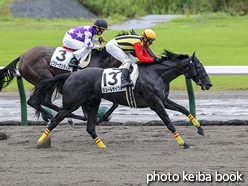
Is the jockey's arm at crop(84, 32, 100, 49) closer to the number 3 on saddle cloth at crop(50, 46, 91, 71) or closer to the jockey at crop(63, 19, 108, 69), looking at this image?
the jockey at crop(63, 19, 108, 69)

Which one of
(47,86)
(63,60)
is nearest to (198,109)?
(63,60)

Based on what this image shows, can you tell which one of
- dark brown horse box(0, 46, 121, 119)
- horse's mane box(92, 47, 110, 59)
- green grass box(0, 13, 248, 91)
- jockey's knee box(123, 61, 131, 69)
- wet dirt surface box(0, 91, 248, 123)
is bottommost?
green grass box(0, 13, 248, 91)

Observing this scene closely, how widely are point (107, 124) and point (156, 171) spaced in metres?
3.28

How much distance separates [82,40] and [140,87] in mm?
2045

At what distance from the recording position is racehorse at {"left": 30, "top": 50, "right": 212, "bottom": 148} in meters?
6.78

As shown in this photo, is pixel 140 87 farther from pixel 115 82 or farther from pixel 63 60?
pixel 63 60

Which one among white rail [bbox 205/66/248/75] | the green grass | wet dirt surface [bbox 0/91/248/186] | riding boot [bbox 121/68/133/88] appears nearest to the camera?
wet dirt surface [bbox 0/91/248/186]

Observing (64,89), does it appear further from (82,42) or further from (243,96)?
(243,96)

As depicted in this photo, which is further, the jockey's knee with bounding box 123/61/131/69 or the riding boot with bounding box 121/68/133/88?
the jockey's knee with bounding box 123/61/131/69

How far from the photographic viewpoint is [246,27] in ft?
66.8

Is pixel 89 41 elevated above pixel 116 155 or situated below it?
above

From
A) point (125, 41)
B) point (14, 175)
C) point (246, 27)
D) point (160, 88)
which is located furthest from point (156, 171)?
point (246, 27)

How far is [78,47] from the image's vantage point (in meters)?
8.38

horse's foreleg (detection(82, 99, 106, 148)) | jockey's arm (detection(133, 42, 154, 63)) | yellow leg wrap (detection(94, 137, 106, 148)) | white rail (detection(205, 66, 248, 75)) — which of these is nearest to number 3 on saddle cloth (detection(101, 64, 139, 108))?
jockey's arm (detection(133, 42, 154, 63))
